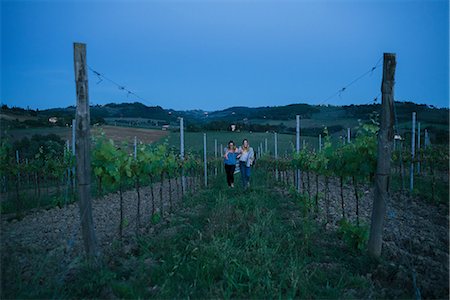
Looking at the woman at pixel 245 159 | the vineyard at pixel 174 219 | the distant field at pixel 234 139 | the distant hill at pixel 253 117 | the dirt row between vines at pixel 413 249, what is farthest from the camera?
the distant field at pixel 234 139

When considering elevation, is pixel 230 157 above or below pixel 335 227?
above

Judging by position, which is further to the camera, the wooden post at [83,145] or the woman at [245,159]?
the woman at [245,159]

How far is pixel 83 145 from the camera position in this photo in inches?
186

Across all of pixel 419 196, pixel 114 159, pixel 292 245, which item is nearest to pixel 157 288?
pixel 292 245

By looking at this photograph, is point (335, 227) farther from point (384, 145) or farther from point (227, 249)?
point (227, 249)

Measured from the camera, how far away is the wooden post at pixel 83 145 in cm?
471

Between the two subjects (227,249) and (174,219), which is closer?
(227,249)

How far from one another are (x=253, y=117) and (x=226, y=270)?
42312mm

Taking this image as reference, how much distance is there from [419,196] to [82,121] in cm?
1002

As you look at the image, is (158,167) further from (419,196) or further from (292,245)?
(419,196)

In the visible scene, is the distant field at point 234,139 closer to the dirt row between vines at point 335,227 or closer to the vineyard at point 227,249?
the dirt row between vines at point 335,227

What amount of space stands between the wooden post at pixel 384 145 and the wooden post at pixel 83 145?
368 centimetres

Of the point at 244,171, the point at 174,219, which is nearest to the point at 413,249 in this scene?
the point at 174,219

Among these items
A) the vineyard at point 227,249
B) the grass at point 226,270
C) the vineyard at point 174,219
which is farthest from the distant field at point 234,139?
the grass at point 226,270
